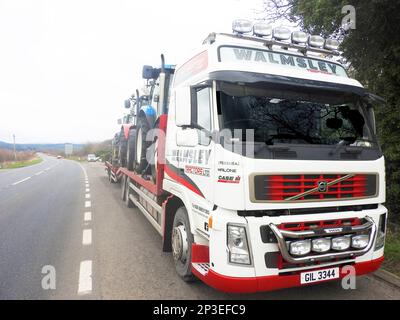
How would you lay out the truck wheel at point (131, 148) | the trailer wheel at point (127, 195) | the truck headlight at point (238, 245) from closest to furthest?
the truck headlight at point (238, 245)
the truck wheel at point (131, 148)
the trailer wheel at point (127, 195)

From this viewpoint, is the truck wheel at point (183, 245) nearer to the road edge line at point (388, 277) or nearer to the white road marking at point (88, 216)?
the road edge line at point (388, 277)

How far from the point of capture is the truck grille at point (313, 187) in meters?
2.86

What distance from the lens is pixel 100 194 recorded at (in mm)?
11180

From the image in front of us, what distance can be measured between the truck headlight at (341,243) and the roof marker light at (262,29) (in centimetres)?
255

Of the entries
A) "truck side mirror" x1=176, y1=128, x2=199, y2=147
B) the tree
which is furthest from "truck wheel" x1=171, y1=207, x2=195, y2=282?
the tree

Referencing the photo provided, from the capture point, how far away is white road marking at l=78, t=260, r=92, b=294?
3570 mm

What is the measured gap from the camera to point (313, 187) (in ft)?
9.91

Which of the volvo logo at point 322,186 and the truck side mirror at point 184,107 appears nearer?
the volvo logo at point 322,186

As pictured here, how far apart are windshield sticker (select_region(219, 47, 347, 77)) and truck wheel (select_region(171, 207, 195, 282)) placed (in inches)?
74.6

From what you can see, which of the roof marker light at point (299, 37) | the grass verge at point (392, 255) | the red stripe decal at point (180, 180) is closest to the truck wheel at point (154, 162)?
the red stripe decal at point (180, 180)

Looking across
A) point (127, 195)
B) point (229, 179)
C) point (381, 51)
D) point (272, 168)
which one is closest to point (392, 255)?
point (272, 168)

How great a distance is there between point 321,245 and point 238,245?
81 cm

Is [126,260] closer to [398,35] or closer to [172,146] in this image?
[172,146]

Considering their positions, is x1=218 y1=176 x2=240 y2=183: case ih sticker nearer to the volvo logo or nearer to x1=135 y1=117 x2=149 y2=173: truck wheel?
the volvo logo
